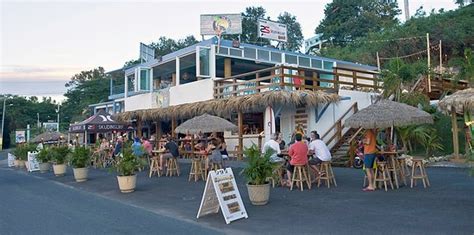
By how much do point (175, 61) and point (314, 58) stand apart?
7667 millimetres

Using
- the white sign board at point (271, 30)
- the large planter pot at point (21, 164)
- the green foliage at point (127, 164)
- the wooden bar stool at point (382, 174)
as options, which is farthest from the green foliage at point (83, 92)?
the wooden bar stool at point (382, 174)

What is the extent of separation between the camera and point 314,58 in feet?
82.3

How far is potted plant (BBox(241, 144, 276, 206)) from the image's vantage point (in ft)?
28.4

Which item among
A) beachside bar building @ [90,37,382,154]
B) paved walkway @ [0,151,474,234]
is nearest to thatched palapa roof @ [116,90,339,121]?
beachside bar building @ [90,37,382,154]

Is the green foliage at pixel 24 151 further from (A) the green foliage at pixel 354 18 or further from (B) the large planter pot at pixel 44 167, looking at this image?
(A) the green foliage at pixel 354 18

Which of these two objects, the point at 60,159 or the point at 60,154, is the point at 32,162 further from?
the point at 60,154

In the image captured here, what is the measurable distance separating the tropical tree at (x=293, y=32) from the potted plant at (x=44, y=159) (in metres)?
47.0

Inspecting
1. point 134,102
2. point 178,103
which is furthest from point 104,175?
point 134,102

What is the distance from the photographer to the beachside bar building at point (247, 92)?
1758 centimetres

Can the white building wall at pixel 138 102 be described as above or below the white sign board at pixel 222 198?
above

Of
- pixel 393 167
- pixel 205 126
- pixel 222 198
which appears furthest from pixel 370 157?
pixel 205 126

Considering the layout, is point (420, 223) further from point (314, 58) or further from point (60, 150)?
point (314, 58)

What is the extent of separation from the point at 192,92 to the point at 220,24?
411 cm

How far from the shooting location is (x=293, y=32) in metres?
68.4
